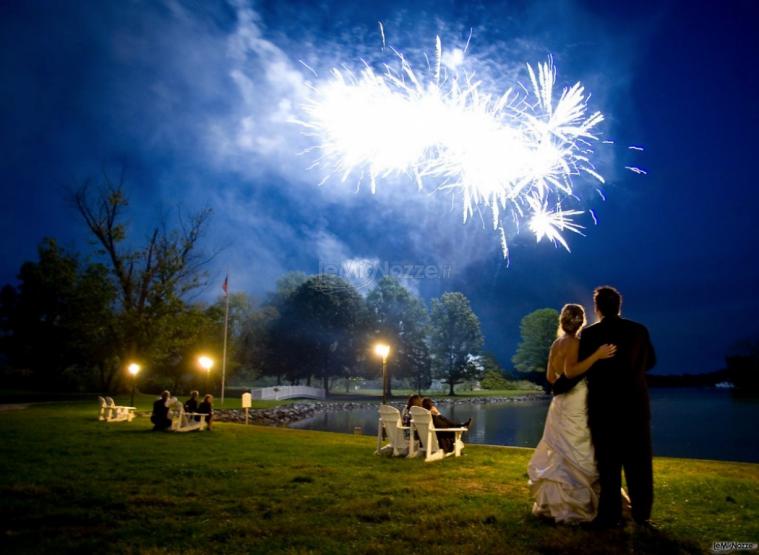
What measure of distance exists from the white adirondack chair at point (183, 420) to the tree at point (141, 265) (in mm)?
22548

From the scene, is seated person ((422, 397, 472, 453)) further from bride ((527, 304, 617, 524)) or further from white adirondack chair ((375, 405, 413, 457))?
bride ((527, 304, 617, 524))

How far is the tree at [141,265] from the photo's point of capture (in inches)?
1507

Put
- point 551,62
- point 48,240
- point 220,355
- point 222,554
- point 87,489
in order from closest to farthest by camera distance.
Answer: point 222,554 < point 87,489 < point 551,62 < point 48,240 < point 220,355

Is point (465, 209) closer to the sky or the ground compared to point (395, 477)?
closer to the sky

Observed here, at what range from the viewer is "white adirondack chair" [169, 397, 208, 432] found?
661 inches

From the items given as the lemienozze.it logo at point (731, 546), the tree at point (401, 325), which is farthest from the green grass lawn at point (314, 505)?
the tree at point (401, 325)

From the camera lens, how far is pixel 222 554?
4.48 meters

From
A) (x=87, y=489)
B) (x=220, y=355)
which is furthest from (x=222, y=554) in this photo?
(x=220, y=355)

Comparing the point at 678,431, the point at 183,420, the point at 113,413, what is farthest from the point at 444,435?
the point at 678,431

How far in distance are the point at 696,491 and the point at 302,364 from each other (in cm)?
5758

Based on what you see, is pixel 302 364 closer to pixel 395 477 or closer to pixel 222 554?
pixel 395 477

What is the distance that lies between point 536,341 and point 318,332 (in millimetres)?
39828

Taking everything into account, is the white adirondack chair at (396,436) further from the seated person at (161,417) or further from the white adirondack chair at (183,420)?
the seated person at (161,417)

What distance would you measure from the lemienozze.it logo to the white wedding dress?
1.05m
